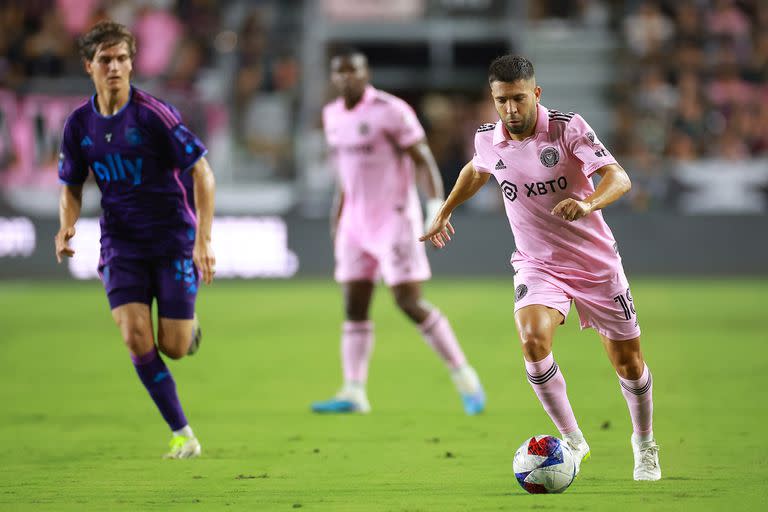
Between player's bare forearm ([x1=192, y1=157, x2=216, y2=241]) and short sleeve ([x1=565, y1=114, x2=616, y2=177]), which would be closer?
short sleeve ([x1=565, y1=114, x2=616, y2=177])

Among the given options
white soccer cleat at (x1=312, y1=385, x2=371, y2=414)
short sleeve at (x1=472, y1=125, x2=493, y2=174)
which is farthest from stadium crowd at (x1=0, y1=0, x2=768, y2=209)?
short sleeve at (x1=472, y1=125, x2=493, y2=174)

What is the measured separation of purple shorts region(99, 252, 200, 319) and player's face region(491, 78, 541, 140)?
6.64 ft

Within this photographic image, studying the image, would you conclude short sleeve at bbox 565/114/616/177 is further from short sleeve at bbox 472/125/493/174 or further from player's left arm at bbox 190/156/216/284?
player's left arm at bbox 190/156/216/284

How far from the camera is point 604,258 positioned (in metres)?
5.83

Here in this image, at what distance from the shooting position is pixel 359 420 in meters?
7.97

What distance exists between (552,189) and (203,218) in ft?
6.05

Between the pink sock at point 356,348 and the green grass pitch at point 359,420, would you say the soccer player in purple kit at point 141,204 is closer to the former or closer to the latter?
the green grass pitch at point 359,420

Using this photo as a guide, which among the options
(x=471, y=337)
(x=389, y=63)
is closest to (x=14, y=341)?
(x=471, y=337)

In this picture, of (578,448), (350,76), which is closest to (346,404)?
(350,76)

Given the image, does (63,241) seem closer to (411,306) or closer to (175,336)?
(175,336)

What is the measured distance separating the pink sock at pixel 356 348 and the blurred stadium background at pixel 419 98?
357 inches

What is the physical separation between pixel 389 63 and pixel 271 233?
536 centimetres

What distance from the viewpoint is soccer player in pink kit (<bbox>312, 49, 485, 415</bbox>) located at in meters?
8.37

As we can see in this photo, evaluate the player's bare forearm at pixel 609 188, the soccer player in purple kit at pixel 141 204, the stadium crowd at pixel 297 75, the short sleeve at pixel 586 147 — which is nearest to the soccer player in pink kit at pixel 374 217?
the soccer player in purple kit at pixel 141 204
